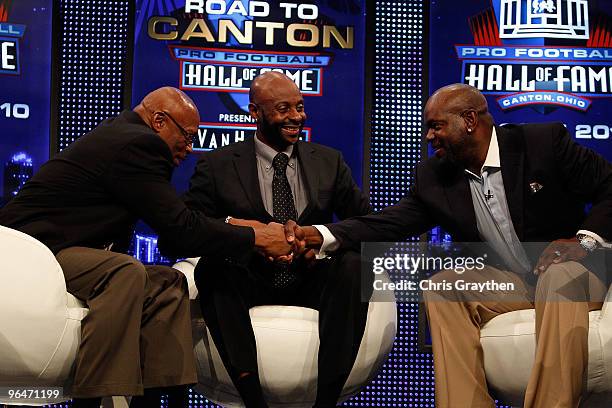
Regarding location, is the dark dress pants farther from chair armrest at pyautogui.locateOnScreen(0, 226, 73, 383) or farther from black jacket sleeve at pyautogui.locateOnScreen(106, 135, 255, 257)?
chair armrest at pyautogui.locateOnScreen(0, 226, 73, 383)

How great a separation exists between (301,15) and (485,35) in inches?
41.6

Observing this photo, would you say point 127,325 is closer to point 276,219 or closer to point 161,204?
point 161,204

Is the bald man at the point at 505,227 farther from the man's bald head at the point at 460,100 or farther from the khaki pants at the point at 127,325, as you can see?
the khaki pants at the point at 127,325

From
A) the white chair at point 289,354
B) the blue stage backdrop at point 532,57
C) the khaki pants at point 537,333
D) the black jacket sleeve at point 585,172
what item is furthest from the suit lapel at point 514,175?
the blue stage backdrop at point 532,57

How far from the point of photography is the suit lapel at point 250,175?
137 inches

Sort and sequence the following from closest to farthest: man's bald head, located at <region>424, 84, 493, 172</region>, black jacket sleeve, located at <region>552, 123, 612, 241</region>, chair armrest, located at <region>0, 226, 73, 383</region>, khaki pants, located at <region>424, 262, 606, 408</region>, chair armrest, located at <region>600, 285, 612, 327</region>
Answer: chair armrest, located at <region>0, 226, 73, 383</region> < khaki pants, located at <region>424, 262, 606, 408</region> < chair armrest, located at <region>600, 285, 612, 327</region> < black jacket sleeve, located at <region>552, 123, 612, 241</region> < man's bald head, located at <region>424, 84, 493, 172</region>

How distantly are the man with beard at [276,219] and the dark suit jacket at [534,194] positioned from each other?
0.77 ft

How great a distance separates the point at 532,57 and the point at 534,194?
1.75 metres

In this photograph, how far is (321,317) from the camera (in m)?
3.04

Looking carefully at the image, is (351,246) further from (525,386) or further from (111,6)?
(111,6)

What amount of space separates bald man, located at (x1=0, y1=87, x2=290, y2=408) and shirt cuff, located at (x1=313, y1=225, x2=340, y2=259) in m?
0.17

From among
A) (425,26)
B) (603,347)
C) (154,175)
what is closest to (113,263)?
(154,175)

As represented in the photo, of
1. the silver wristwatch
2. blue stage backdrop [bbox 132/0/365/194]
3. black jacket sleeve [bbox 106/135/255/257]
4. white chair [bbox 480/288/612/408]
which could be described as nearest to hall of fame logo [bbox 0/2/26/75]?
blue stage backdrop [bbox 132/0/365/194]

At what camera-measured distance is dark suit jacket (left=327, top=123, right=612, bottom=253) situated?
3.19 metres
